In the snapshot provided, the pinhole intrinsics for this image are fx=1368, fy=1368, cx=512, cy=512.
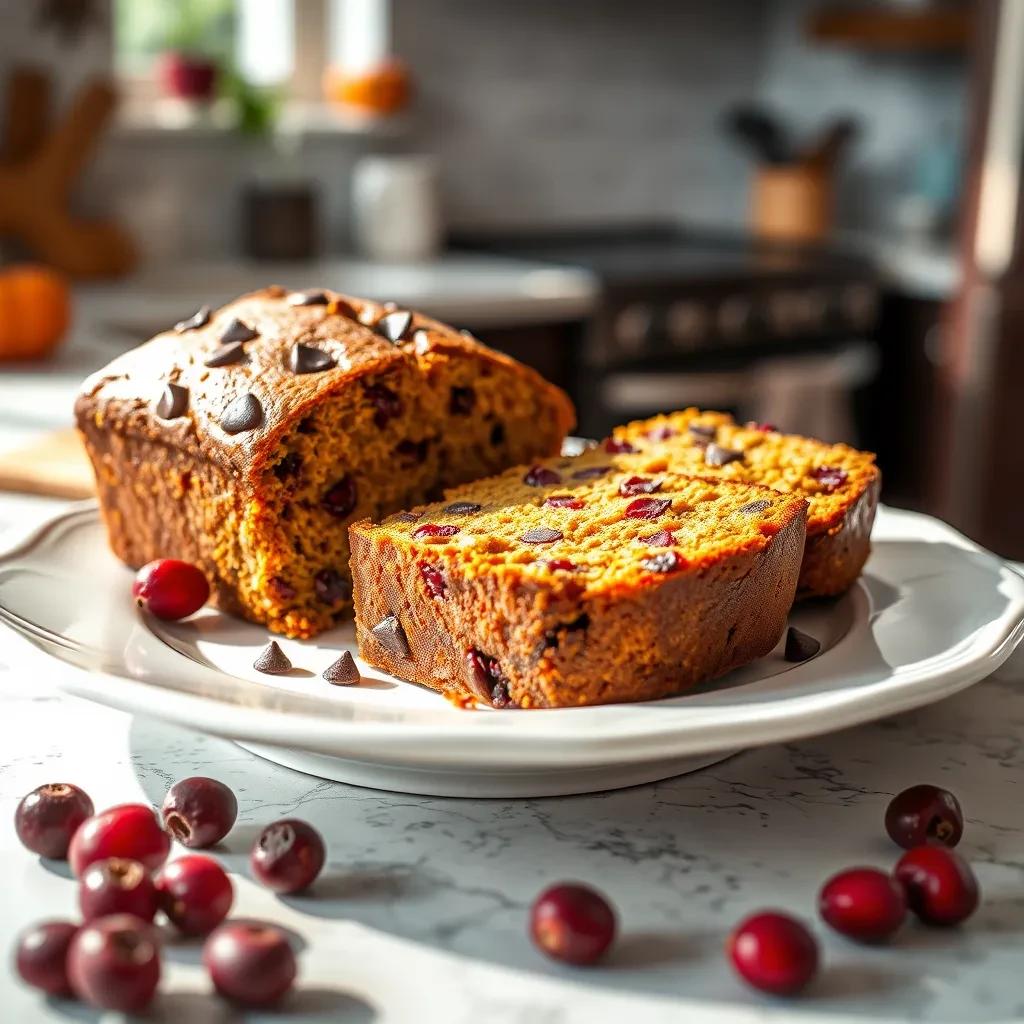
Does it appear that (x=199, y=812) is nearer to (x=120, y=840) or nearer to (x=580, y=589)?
(x=120, y=840)

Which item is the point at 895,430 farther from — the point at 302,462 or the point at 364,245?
the point at 302,462

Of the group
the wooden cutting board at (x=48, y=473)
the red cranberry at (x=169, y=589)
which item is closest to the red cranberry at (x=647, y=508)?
the red cranberry at (x=169, y=589)

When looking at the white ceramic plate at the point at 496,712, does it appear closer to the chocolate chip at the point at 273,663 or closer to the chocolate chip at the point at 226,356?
the chocolate chip at the point at 273,663

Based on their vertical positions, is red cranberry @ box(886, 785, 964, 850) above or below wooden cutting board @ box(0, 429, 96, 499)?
above

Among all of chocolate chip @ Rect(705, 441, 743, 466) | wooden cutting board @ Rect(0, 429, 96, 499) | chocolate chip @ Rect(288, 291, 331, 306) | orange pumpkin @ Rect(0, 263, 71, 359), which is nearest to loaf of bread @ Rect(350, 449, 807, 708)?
chocolate chip @ Rect(705, 441, 743, 466)

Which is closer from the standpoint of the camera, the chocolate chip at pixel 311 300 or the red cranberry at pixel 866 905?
the red cranberry at pixel 866 905

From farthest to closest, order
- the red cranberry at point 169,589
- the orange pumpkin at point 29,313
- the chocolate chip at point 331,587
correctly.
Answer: the orange pumpkin at point 29,313
the chocolate chip at point 331,587
the red cranberry at point 169,589

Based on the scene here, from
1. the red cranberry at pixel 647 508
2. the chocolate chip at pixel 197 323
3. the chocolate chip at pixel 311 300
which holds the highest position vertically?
the chocolate chip at pixel 311 300

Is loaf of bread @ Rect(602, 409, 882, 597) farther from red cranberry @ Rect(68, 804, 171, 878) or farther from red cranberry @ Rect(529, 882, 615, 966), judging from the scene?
red cranberry @ Rect(68, 804, 171, 878)

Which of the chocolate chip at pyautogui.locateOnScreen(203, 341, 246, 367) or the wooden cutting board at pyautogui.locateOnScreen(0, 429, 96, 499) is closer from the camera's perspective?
the chocolate chip at pyautogui.locateOnScreen(203, 341, 246, 367)
